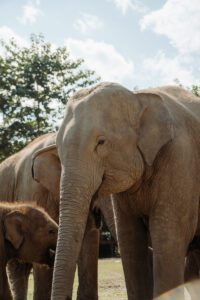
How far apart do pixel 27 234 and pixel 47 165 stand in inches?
Result: 70.8

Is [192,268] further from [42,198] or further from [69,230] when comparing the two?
[69,230]

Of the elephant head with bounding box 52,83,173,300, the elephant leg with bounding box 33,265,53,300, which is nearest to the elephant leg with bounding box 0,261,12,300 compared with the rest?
the elephant leg with bounding box 33,265,53,300

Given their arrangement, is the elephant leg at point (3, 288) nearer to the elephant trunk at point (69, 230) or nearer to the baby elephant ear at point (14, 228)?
the baby elephant ear at point (14, 228)

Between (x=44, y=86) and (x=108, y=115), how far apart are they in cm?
2824

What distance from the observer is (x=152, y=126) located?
289 inches

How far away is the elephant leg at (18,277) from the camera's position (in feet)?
38.3

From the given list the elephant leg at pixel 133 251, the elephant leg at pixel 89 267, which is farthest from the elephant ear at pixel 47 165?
the elephant leg at pixel 89 267

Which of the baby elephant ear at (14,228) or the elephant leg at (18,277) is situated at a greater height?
the baby elephant ear at (14,228)

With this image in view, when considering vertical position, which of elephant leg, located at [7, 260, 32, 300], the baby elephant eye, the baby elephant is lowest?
elephant leg, located at [7, 260, 32, 300]

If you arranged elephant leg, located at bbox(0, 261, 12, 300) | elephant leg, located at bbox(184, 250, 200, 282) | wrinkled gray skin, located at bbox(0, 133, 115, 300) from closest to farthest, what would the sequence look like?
wrinkled gray skin, located at bbox(0, 133, 115, 300) < elephant leg, located at bbox(0, 261, 12, 300) < elephant leg, located at bbox(184, 250, 200, 282)

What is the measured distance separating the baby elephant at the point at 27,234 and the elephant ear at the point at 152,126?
2.91 metres

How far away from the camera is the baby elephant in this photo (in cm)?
958

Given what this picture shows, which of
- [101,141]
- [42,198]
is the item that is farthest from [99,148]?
[42,198]

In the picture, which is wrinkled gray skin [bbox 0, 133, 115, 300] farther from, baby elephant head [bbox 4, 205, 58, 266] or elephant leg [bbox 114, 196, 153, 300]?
elephant leg [bbox 114, 196, 153, 300]
